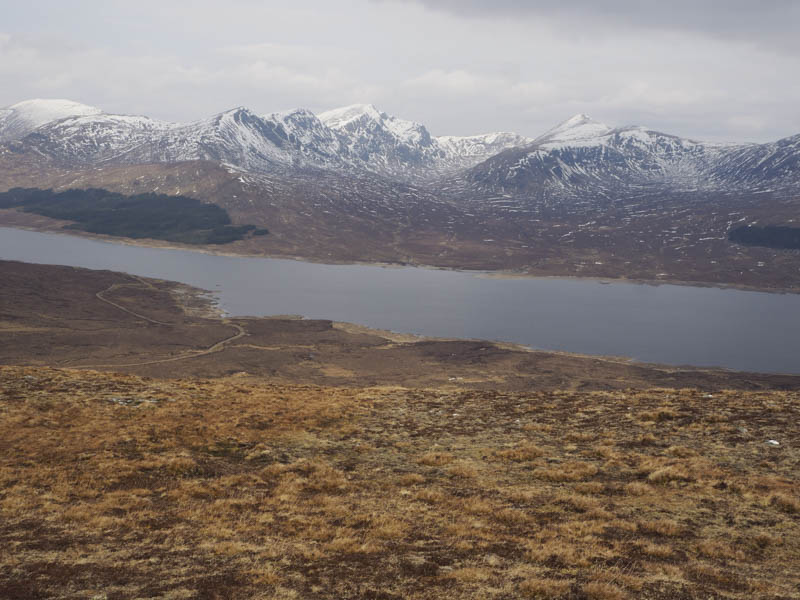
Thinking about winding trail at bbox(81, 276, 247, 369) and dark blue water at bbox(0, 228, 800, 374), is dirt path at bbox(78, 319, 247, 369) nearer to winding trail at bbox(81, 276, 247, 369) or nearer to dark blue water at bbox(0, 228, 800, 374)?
winding trail at bbox(81, 276, 247, 369)

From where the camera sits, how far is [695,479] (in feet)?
67.6

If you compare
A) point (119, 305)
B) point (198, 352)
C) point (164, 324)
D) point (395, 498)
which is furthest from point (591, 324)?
point (395, 498)

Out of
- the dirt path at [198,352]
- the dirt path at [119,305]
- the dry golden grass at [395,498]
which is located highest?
the dry golden grass at [395,498]

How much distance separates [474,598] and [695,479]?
12919mm

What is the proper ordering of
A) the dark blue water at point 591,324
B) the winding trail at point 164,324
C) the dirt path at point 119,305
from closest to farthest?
the winding trail at point 164,324 → the dark blue water at point 591,324 → the dirt path at point 119,305

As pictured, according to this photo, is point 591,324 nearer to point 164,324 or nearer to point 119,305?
point 164,324

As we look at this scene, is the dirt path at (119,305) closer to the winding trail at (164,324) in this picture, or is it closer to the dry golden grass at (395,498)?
the winding trail at (164,324)

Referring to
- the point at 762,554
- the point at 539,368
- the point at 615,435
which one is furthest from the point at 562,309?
the point at 762,554

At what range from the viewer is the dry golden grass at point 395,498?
13.2 m

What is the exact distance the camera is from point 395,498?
1988 cm

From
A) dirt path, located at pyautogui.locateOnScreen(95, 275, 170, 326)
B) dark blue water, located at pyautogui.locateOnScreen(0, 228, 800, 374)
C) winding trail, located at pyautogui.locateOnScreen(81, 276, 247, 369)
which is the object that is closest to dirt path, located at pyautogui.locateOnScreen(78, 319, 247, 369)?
winding trail, located at pyautogui.locateOnScreen(81, 276, 247, 369)

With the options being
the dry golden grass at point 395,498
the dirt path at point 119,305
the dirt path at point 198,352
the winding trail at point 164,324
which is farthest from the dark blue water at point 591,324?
the dry golden grass at point 395,498

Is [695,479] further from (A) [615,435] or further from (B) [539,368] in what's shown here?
(B) [539,368]

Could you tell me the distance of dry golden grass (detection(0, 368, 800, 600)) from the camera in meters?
13.2
